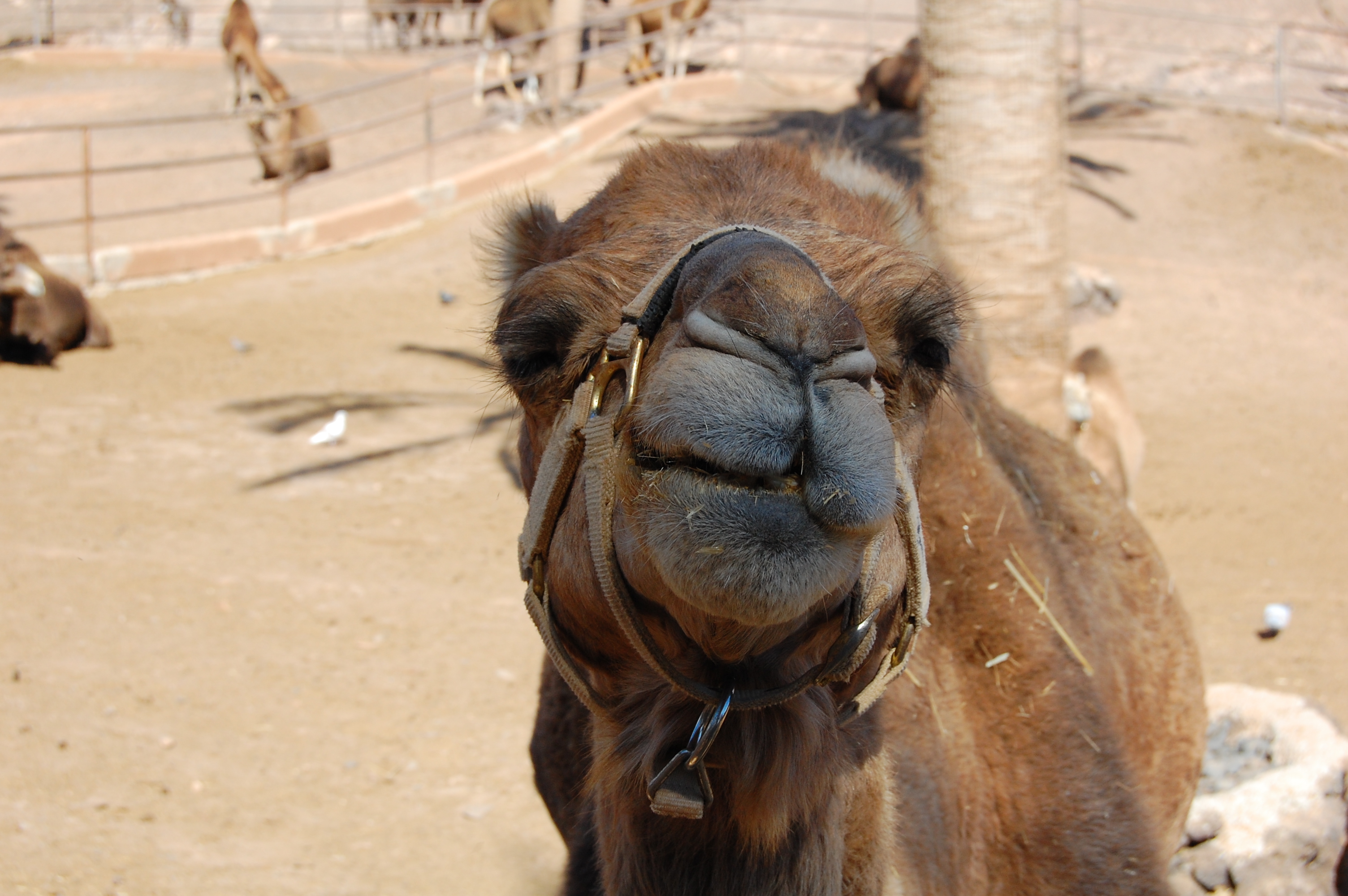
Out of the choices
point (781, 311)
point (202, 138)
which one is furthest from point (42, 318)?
point (202, 138)

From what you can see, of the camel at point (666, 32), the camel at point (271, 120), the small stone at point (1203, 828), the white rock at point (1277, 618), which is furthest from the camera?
the camel at point (666, 32)

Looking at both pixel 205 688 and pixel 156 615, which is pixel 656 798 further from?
pixel 156 615

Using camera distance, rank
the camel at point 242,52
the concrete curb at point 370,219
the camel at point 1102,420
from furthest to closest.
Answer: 1. the camel at point 242,52
2. the concrete curb at point 370,219
3. the camel at point 1102,420

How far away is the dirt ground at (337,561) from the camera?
14.4ft

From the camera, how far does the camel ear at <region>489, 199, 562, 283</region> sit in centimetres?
268

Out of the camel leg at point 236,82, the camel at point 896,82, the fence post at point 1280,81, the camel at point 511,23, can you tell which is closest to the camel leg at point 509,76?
the camel at point 511,23

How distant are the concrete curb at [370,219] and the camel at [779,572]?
877 cm

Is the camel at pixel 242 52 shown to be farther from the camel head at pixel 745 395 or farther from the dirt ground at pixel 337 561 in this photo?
the camel head at pixel 745 395

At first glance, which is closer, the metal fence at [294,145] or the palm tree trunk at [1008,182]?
the palm tree trunk at [1008,182]

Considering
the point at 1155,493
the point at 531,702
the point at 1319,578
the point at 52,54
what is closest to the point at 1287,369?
the point at 1155,493

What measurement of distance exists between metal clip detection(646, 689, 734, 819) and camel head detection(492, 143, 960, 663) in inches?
4.7

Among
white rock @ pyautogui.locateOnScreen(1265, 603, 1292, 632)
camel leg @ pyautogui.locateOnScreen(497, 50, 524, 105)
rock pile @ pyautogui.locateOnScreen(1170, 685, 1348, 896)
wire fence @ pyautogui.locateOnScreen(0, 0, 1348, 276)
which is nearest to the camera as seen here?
rock pile @ pyautogui.locateOnScreen(1170, 685, 1348, 896)

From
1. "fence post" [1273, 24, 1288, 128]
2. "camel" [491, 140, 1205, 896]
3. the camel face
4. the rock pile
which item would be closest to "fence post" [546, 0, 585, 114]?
"fence post" [1273, 24, 1288, 128]

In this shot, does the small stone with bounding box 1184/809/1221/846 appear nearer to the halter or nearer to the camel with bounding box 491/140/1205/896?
the camel with bounding box 491/140/1205/896
